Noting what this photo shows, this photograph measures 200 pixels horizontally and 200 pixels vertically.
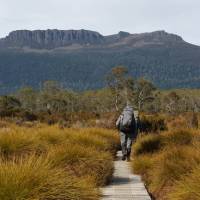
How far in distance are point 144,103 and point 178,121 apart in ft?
222

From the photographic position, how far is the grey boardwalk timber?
902 cm

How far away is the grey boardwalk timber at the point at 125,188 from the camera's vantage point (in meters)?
9.02

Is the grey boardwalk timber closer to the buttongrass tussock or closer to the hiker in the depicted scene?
the buttongrass tussock

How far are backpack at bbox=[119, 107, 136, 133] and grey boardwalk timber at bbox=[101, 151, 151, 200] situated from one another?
2.26 meters

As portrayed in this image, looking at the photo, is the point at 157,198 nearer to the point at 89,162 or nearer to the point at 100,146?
the point at 89,162

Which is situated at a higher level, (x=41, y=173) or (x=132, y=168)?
(x=41, y=173)

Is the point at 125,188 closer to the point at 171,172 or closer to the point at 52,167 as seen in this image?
the point at 171,172

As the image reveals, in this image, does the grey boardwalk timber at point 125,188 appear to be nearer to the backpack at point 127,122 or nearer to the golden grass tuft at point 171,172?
the golden grass tuft at point 171,172

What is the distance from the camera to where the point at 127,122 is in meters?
15.4

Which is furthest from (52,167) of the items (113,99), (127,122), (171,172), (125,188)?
(113,99)

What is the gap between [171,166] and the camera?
9.80 meters

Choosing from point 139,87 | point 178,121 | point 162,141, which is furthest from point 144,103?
point 162,141

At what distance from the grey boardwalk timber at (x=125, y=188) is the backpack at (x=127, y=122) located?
2257mm

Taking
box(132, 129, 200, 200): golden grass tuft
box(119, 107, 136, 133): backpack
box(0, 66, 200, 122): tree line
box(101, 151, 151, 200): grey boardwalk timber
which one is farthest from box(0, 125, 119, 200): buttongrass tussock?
box(0, 66, 200, 122): tree line
